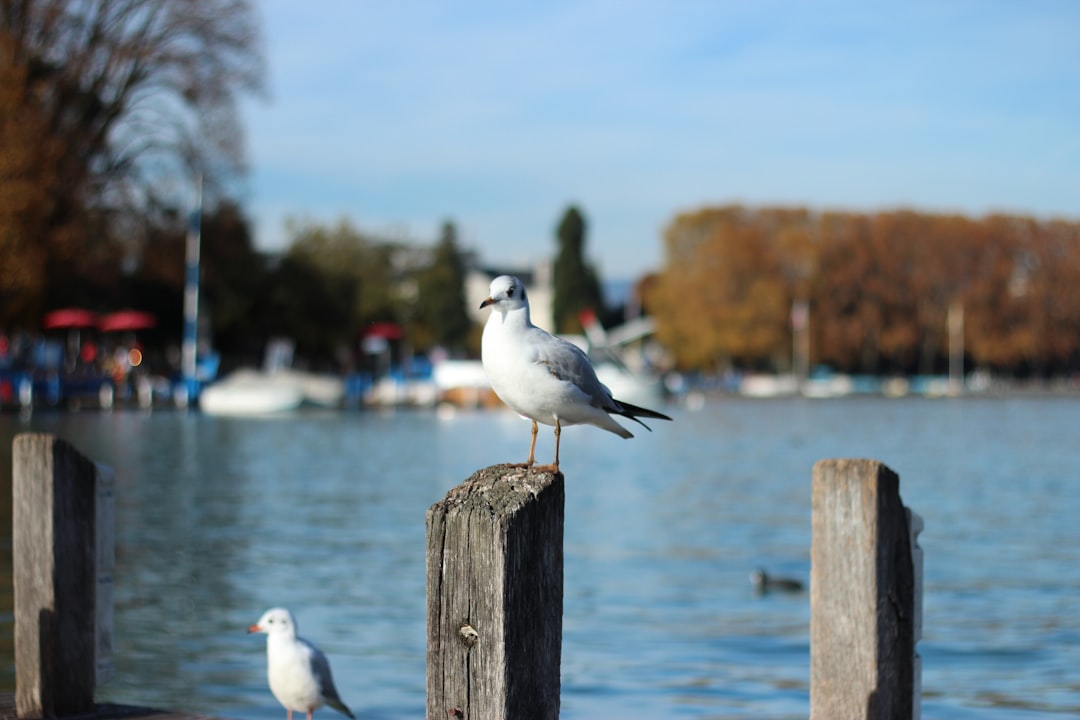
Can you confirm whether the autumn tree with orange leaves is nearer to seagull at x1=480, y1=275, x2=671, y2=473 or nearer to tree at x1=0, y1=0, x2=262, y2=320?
tree at x1=0, y1=0, x2=262, y2=320

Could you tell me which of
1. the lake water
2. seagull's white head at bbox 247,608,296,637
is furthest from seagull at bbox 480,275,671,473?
the lake water

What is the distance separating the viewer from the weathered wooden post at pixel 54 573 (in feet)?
18.3

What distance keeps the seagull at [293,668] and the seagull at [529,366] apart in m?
2.54

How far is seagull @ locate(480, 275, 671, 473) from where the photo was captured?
4.45m

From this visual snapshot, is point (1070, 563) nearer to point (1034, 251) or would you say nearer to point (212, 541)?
point (212, 541)

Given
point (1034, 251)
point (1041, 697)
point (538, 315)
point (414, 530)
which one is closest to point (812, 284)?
point (1034, 251)

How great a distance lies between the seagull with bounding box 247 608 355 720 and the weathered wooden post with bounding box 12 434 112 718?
1.08 meters

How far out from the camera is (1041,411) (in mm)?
84125

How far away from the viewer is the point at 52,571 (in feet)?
18.4

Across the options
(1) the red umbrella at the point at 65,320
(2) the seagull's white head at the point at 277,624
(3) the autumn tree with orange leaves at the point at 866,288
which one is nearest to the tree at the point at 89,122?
(1) the red umbrella at the point at 65,320

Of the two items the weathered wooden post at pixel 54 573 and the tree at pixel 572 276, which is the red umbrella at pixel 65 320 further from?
the tree at pixel 572 276

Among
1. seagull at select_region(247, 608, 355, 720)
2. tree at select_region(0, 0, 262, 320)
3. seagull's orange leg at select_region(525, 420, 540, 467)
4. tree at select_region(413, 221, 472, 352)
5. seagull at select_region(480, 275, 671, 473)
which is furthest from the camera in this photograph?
tree at select_region(413, 221, 472, 352)

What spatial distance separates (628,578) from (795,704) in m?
5.90

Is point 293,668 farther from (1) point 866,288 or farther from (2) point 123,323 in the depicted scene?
(1) point 866,288
